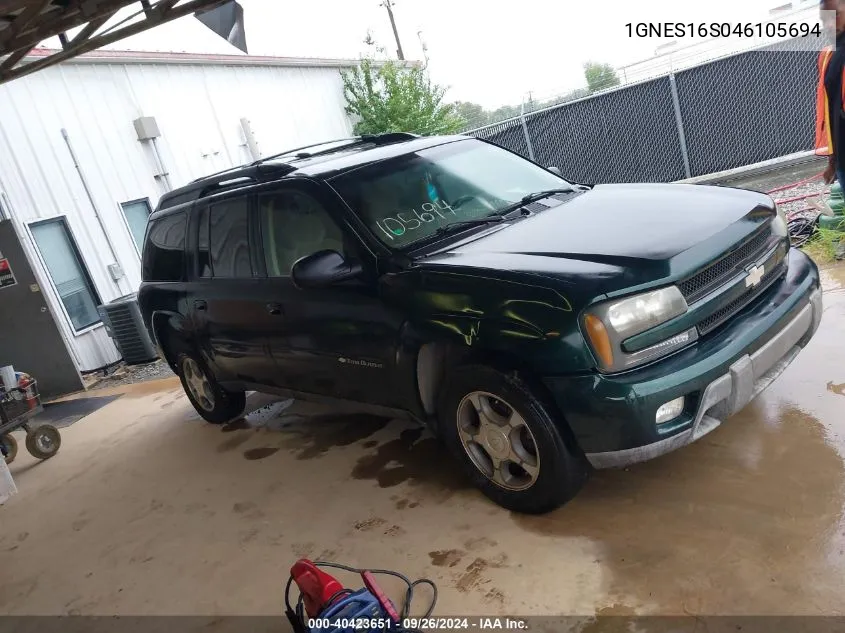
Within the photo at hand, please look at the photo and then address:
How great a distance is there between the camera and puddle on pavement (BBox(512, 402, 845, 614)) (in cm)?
234

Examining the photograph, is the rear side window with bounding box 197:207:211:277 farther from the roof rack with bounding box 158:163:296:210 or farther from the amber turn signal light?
the amber turn signal light

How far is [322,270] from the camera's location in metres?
3.22

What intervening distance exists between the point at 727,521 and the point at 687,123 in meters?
9.69

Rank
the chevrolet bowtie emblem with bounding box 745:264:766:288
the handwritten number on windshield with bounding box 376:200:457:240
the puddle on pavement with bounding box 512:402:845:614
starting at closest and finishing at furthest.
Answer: the puddle on pavement with bounding box 512:402:845:614, the chevrolet bowtie emblem with bounding box 745:264:766:288, the handwritten number on windshield with bounding box 376:200:457:240

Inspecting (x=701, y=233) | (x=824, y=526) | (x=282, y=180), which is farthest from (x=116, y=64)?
(x=824, y=526)

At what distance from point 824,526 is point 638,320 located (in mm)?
1089

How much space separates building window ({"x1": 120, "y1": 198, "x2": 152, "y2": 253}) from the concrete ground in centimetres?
608

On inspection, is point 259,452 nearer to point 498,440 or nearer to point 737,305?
point 498,440

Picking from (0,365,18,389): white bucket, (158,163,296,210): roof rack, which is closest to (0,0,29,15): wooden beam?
(158,163,296,210): roof rack

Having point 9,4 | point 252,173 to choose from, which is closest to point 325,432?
point 252,173

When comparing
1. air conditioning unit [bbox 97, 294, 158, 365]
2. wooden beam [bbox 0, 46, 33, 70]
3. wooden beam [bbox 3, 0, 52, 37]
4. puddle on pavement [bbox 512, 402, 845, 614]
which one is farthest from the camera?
air conditioning unit [bbox 97, 294, 158, 365]

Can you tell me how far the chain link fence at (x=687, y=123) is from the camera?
983 cm

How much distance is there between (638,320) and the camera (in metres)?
2.57

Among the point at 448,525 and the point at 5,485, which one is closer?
the point at 448,525
